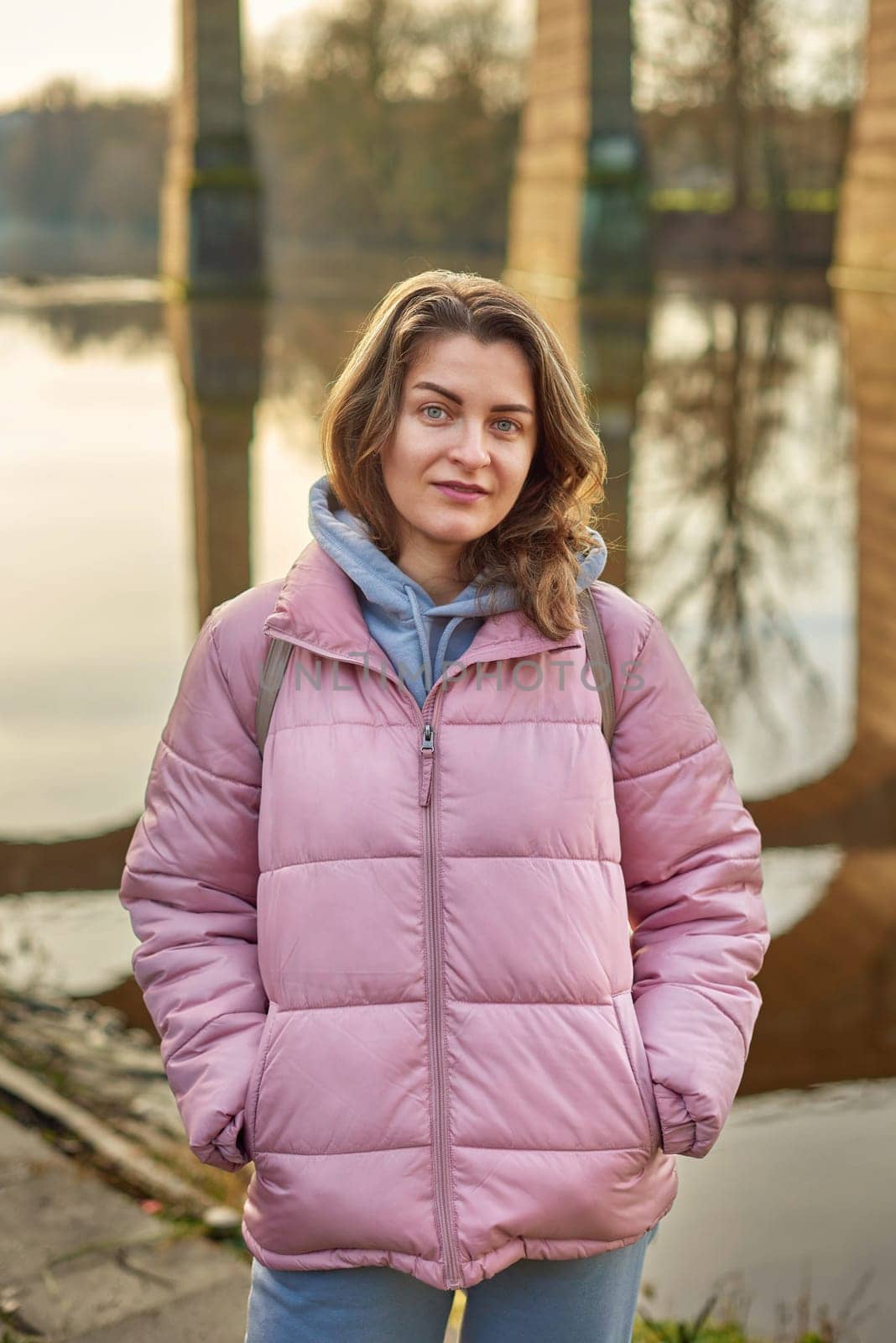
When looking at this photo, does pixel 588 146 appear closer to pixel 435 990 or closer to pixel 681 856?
pixel 681 856

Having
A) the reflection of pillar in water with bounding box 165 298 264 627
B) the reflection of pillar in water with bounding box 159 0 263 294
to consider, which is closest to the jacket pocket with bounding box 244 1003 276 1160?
the reflection of pillar in water with bounding box 165 298 264 627

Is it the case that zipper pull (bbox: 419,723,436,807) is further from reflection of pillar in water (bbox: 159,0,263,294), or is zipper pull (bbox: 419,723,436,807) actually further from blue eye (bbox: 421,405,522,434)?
reflection of pillar in water (bbox: 159,0,263,294)

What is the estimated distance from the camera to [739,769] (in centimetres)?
586

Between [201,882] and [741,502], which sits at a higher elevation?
[201,882]

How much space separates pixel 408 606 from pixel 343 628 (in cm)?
8

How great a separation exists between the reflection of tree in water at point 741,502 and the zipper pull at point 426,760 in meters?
4.77

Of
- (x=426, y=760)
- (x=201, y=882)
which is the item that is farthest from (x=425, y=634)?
(x=201, y=882)

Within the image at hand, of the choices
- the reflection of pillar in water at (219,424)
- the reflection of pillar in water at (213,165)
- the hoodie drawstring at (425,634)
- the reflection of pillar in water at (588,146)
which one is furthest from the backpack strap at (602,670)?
the reflection of pillar in water at (213,165)

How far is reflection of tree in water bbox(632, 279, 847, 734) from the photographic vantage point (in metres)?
7.15

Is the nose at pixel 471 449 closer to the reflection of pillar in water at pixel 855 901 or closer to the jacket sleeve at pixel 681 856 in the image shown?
the jacket sleeve at pixel 681 856

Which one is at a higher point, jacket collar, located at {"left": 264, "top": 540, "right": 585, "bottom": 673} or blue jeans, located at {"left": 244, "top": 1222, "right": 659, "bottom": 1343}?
jacket collar, located at {"left": 264, "top": 540, "right": 585, "bottom": 673}

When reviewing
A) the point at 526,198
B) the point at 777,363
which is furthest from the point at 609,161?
the point at 777,363

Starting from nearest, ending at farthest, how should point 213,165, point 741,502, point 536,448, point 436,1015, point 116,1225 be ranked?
point 436,1015
point 536,448
point 116,1225
point 741,502
point 213,165

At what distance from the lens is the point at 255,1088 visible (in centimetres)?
168
